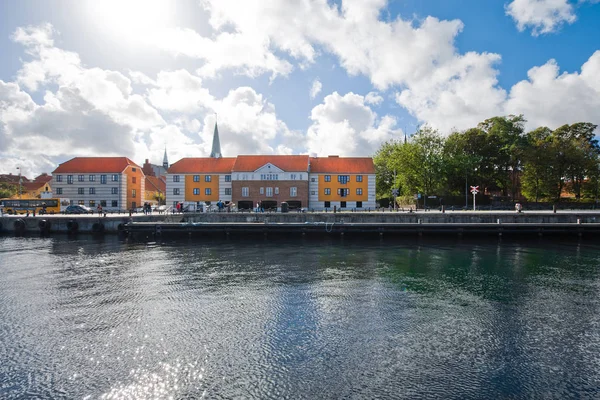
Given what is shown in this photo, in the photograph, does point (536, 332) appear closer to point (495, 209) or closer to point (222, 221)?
point (222, 221)

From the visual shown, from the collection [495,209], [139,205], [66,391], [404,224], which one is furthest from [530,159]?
[139,205]

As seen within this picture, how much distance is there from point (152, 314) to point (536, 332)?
453 inches

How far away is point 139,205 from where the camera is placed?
6819cm

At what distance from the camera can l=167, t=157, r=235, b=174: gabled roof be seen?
5884 centimetres

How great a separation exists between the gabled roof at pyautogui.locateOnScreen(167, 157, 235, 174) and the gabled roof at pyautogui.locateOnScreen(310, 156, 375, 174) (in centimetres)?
1492

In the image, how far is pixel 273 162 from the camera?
58281 millimetres

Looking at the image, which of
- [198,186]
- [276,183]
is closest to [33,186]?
[198,186]

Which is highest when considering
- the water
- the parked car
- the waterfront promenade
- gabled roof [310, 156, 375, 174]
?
gabled roof [310, 156, 375, 174]

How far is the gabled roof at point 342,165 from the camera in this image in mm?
58062

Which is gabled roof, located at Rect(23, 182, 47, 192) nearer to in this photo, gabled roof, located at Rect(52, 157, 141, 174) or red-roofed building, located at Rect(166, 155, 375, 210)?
gabled roof, located at Rect(52, 157, 141, 174)

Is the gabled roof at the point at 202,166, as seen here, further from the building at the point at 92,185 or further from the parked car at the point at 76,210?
the parked car at the point at 76,210

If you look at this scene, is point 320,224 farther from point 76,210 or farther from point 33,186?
point 33,186

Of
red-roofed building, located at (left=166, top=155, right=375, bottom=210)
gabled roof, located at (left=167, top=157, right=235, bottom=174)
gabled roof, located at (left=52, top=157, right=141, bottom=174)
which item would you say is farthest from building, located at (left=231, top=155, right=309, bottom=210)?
gabled roof, located at (left=52, top=157, right=141, bottom=174)

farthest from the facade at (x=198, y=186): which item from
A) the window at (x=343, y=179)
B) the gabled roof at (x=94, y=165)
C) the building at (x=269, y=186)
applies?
the window at (x=343, y=179)
